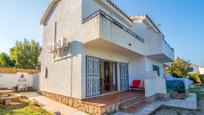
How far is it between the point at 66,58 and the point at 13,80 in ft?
48.0

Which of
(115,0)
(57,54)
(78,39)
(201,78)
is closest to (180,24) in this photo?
(115,0)

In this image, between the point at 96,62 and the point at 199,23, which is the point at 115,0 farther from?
the point at 199,23

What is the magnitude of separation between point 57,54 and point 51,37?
9.30 ft

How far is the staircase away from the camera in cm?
906

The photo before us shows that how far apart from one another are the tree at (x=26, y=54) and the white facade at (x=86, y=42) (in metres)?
26.1

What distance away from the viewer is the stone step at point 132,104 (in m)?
9.14

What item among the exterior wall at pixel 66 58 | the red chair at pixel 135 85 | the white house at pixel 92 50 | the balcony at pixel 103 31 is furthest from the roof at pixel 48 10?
the red chair at pixel 135 85

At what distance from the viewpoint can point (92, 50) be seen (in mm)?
10828

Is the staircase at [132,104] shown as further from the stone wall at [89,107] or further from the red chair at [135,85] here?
the red chair at [135,85]

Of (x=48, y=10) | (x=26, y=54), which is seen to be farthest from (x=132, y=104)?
(x=26, y=54)

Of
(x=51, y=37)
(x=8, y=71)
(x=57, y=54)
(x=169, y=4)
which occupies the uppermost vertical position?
(x=169, y=4)

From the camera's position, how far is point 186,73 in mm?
37062

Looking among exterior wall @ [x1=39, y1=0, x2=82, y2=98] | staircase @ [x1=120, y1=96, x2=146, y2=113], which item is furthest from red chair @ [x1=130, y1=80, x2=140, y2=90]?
exterior wall @ [x1=39, y1=0, x2=82, y2=98]

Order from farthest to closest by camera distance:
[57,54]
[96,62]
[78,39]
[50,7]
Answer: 1. [50,7]
2. [57,54]
3. [96,62]
4. [78,39]
